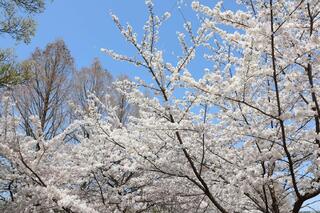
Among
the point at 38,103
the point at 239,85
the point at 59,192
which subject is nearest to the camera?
the point at 239,85

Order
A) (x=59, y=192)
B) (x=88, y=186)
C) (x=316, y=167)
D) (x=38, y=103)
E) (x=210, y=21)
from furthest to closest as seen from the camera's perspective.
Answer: (x=38, y=103), (x=88, y=186), (x=59, y=192), (x=210, y=21), (x=316, y=167)

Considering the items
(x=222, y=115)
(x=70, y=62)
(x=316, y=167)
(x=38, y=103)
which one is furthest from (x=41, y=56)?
(x=316, y=167)

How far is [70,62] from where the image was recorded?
1180 cm

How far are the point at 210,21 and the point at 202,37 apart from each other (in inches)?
27.4

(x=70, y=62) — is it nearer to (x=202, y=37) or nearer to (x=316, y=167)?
(x=202, y=37)

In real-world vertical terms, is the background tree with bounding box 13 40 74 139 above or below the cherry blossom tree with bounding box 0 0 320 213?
above

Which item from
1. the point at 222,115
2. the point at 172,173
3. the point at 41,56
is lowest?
→ the point at 172,173

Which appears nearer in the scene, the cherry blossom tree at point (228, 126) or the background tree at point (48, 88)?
the cherry blossom tree at point (228, 126)

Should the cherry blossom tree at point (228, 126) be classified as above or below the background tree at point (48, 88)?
below

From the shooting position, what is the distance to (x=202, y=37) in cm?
407

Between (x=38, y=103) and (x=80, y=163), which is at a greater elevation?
(x=38, y=103)

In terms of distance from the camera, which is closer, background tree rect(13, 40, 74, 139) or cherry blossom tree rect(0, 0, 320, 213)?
cherry blossom tree rect(0, 0, 320, 213)

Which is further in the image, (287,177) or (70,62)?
(70,62)

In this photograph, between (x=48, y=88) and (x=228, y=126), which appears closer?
(x=228, y=126)
